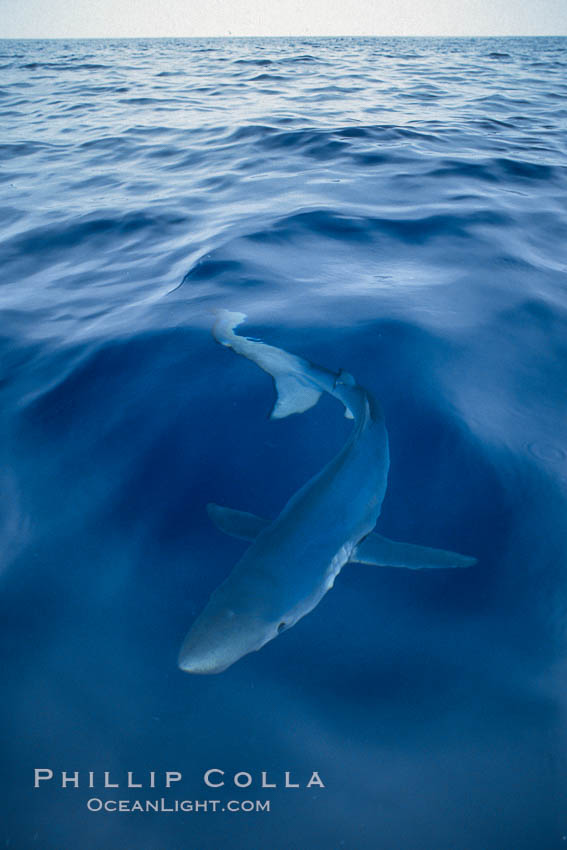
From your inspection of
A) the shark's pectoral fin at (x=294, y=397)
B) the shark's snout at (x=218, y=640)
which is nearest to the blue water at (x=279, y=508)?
the shark's pectoral fin at (x=294, y=397)

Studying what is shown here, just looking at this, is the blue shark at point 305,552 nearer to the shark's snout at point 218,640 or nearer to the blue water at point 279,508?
the shark's snout at point 218,640

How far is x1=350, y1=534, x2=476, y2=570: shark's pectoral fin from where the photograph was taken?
3.64 metres

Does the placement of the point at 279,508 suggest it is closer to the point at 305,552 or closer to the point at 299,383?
the point at 305,552

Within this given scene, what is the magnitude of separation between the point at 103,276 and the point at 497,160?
1028 cm

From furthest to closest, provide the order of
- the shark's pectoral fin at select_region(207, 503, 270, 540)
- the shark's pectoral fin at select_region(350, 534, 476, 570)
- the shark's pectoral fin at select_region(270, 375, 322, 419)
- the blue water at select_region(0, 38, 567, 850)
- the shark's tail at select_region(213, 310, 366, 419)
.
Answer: the shark's pectoral fin at select_region(270, 375, 322, 419) → the shark's tail at select_region(213, 310, 366, 419) → the shark's pectoral fin at select_region(207, 503, 270, 540) → the shark's pectoral fin at select_region(350, 534, 476, 570) → the blue water at select_region(0, 38, 567, 850)

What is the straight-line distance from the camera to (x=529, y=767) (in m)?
2.91

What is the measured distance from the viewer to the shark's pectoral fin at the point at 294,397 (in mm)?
4797

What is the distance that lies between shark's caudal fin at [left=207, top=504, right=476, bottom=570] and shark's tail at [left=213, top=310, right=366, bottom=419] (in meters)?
1.23

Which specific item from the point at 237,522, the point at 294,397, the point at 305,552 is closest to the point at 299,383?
the point at 294,397

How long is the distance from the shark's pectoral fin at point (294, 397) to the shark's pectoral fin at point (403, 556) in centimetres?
153

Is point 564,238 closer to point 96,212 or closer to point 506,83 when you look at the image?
point 96,212

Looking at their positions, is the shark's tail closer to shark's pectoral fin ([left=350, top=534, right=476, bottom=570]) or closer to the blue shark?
the blue shark

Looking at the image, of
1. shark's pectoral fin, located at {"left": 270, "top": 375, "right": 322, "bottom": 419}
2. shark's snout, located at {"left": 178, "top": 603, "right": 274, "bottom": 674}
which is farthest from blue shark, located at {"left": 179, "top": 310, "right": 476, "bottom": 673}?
shark's pectoral fin, located at {"left": 270, "top": 375, "right": 322, "bottom": 419}

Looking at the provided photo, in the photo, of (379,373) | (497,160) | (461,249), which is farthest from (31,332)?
(497,160)
